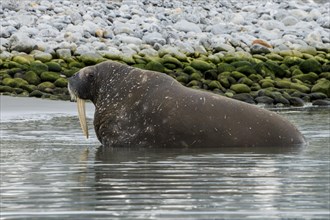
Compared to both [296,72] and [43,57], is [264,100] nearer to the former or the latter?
[296,72]

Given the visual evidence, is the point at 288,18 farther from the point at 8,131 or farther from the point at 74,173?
the point at 74,173

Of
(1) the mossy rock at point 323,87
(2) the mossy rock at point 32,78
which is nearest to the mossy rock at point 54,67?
(2) the mossy rock at point 32,78

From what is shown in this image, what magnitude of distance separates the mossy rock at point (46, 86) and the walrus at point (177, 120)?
9.00 meters

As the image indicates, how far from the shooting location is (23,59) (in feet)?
81.8

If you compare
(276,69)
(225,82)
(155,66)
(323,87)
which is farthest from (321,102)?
(155,66)

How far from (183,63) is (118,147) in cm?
1305

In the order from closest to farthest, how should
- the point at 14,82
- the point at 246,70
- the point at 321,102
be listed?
the point at 14,82 < the point at 321,102 < the point at 246,70

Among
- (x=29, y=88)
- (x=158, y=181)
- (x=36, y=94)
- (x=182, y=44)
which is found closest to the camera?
(x=158, y=181)

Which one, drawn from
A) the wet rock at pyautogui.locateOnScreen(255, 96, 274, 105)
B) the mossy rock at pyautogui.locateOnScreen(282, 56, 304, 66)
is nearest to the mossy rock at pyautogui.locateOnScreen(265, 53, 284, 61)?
the mossy rock at pyautogui.locateOnScreen(282, 56, 304, 66)

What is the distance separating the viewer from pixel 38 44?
26.5 meters

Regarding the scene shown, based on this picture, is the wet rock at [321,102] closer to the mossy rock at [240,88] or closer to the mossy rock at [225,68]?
the mossy rock at [240,88]

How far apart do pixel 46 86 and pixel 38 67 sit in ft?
4.11

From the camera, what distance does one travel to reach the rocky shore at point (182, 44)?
2389 centimetres

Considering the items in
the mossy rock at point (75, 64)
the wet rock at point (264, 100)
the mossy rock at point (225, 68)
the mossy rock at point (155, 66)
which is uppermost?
the mossy rock at point (75, 64)
